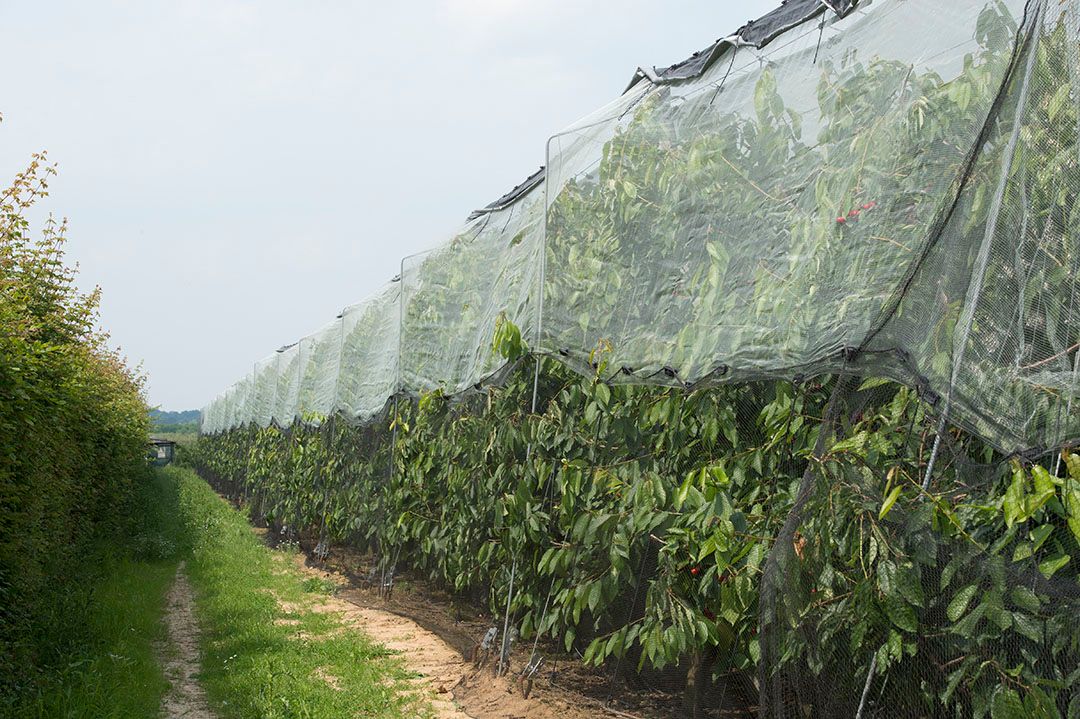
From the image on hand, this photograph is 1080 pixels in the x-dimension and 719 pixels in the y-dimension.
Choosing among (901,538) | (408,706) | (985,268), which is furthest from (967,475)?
(408,706)

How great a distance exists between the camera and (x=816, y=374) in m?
2.91

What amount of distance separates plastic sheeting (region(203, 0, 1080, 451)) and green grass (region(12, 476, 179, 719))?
2.95 metres

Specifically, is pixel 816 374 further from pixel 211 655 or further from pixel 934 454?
pixel 211 655

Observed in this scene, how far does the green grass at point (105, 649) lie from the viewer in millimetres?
4793

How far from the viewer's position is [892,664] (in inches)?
102

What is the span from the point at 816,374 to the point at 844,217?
50 centimetres

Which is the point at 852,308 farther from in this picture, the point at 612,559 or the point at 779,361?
the point at 612,559

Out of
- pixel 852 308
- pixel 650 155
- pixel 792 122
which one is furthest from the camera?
pixel 650 155

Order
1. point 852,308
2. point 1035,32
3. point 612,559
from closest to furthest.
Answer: point 1035,32, point 852,308, point 612,559

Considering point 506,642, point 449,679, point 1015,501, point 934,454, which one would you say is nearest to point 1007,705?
point 1015,501

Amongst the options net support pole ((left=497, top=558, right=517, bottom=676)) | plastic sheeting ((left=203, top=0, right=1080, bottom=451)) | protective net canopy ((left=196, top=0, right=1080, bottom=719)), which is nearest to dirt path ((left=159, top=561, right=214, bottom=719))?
net support pole ((left=497, top=558, right=517, bottom=676))

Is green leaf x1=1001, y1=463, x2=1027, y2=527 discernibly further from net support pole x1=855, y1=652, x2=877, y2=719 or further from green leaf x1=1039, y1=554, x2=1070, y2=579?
net support pole x1=855, y1=652, x2=877, y2=719

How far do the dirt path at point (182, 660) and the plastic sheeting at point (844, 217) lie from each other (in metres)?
2.84

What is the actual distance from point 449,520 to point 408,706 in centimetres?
180
